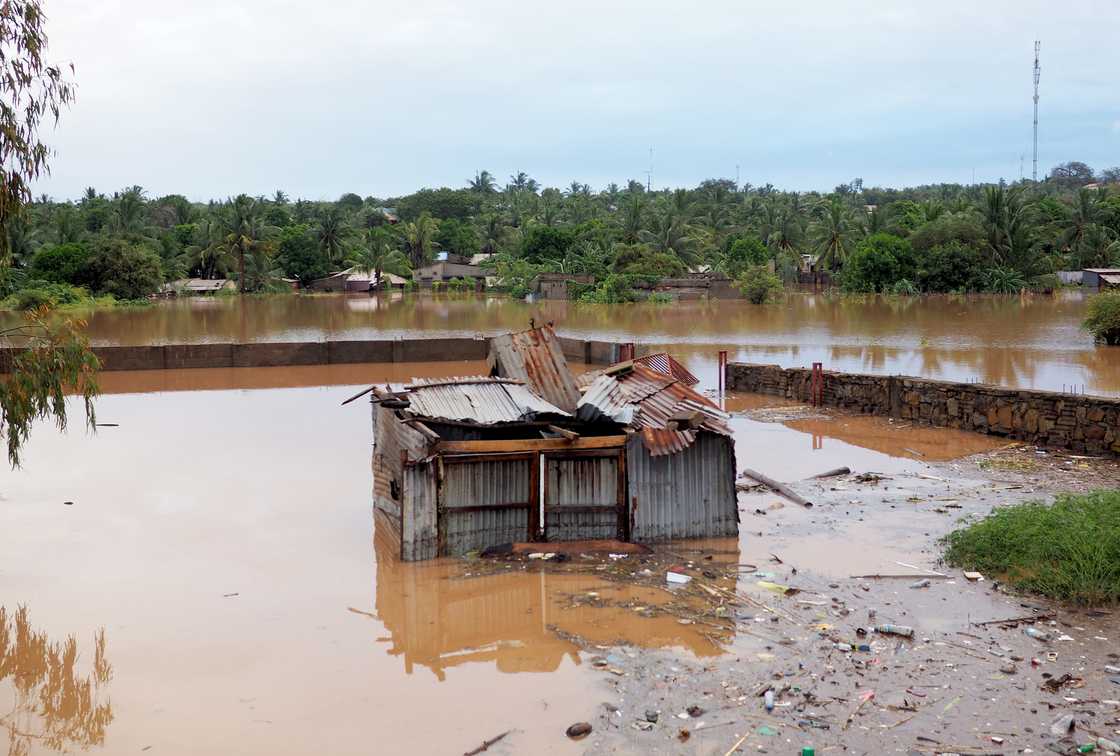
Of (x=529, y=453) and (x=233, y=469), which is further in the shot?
(x=233, y=469)

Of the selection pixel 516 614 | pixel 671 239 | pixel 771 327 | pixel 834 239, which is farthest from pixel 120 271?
pixel 516 614

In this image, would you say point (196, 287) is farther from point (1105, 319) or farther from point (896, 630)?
point (896, 630)

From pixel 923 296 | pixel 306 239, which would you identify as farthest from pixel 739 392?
pixel 306 239

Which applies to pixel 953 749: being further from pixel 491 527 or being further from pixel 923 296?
pixel 923 296

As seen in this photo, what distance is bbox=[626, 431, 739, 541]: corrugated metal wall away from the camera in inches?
447

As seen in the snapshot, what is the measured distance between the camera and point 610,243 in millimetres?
73938

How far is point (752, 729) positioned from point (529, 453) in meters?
4.59

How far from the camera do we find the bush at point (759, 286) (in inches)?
2427

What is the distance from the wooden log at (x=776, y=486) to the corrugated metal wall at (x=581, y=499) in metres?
3.38

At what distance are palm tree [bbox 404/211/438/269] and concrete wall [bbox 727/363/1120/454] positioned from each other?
6609 cm

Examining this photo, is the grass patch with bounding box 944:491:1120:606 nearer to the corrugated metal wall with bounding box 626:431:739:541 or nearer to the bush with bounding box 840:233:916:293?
the corrugated metal wall with bounding box 626:431:739:541

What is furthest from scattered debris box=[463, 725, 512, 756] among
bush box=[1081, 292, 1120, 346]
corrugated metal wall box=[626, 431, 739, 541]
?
bush box=[1081, 292, 1120, 346]

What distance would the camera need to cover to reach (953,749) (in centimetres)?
661

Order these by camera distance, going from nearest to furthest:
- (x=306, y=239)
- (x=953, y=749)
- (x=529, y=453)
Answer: (x=953, y=749) → (x=529, y=453) → (x=306, y=239)
